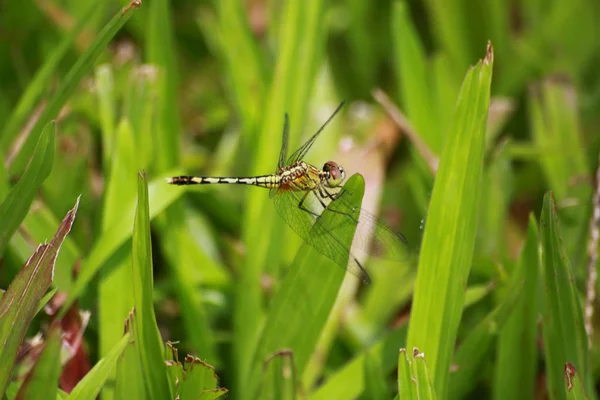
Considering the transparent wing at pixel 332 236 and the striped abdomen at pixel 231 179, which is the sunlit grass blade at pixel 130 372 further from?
the striped abdomen at pixel 231 179

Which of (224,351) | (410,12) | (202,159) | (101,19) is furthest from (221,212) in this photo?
(410,12)

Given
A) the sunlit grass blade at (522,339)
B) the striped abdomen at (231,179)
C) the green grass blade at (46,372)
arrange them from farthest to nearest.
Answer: the striped abdomen at (231,179) < the sunlit grass blade at (522,339) < the green grass blade at (46,372)

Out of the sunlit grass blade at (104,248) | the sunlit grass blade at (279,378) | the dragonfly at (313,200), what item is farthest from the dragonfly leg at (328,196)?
the sunlit grass blade at (104,248)

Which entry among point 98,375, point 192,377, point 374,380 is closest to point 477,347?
point 374,380

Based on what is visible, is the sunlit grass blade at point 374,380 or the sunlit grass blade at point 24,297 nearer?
the sunlit grass blade at point 24,297

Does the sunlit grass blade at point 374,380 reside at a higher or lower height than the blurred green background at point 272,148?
lower

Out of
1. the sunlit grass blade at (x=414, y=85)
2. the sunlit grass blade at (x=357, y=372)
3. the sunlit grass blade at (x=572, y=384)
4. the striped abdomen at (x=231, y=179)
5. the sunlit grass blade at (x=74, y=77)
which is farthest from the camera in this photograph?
the sunlit grass blade at (x=414, y=85)

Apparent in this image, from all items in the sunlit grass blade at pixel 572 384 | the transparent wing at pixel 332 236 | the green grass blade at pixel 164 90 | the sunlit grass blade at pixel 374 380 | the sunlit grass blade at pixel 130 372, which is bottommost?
the sunlit grass blade at pixel 130 372
